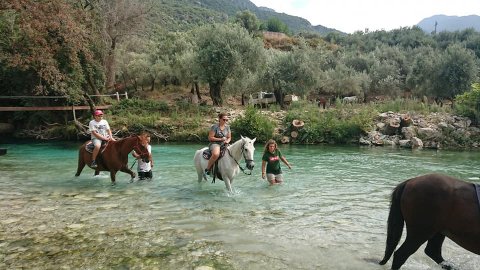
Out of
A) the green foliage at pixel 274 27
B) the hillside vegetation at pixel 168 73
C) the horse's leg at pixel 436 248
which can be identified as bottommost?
the horse's leg at pixel 436 248

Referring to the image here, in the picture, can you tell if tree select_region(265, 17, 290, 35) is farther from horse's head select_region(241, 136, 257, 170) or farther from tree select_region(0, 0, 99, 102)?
horse's head select_region(241, 136, 257, 170)

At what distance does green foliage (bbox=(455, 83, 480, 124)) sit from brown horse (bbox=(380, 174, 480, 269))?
2536 centimetres

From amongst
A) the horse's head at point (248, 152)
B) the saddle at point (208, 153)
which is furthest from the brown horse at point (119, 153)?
the horse's head at point (248, 152)

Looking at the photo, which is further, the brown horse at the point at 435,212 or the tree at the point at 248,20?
the tree at the point at 248,20

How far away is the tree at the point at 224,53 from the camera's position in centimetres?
3122

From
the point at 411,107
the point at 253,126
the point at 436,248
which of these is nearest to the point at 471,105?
the point at 411,107

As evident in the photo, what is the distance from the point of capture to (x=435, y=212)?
4.79m

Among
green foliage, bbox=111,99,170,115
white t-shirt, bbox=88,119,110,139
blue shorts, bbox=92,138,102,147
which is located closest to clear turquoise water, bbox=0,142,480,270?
blue shorts, bbox=92,138,102,147

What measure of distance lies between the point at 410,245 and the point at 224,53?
91.2ft

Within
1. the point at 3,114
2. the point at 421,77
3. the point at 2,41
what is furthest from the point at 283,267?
the point at 421,77

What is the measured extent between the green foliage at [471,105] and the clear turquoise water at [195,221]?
15.0m

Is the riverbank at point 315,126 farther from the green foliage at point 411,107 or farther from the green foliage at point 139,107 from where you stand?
the green foliage at point 139,107

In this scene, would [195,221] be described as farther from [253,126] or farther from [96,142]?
[253,126]

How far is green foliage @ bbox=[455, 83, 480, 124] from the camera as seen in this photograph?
25984 millimetres
